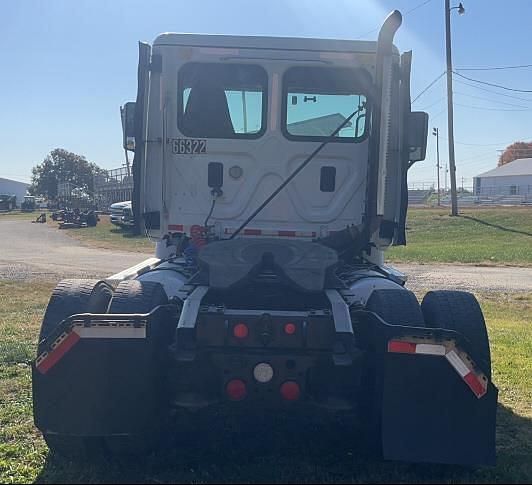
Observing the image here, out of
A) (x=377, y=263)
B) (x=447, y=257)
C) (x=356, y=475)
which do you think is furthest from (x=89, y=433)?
(x=447, y=257)

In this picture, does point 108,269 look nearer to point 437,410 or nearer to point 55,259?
point 55,259

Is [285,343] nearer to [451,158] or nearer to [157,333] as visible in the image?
[157,333]

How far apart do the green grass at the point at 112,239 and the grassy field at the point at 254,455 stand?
1733cm

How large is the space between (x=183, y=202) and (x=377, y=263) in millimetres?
1861

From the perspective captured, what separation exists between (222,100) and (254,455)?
295cm

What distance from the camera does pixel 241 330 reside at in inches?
150

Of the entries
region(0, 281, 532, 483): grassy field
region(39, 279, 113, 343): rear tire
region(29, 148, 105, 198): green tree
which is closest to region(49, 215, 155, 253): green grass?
region(0, 281, 532, 483): grassy field

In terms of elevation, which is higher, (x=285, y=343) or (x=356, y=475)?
(x=285, y=343)

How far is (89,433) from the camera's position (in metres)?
3.77

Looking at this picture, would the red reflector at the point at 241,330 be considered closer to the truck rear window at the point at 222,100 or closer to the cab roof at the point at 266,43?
the truck rear window at the point at 222,100

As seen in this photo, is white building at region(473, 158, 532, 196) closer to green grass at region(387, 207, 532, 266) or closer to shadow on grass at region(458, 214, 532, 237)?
green grass at region(387, 207, 532, 266)

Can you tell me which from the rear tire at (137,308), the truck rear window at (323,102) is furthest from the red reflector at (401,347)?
the truck rear window at (323,102)

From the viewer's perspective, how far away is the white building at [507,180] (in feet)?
231

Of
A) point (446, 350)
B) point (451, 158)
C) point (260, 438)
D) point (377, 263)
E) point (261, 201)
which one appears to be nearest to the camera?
point (446, 350)
